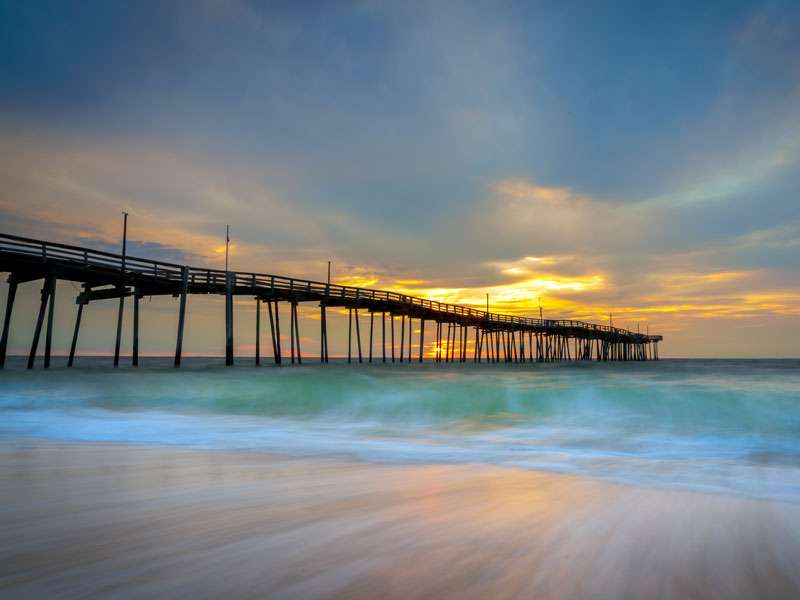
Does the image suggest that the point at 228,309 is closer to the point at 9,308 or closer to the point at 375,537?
the point at 9,308

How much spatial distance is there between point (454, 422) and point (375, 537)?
343 inches

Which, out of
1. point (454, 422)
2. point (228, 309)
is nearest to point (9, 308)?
point (228, 309)

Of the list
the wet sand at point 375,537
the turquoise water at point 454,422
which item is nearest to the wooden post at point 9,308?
the turquoise water at point 454,422

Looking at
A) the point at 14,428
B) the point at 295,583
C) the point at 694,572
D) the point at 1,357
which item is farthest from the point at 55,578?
the point at 1,357

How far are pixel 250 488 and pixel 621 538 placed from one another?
9.31 ft

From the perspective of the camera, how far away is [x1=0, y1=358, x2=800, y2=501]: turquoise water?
6.46 meters

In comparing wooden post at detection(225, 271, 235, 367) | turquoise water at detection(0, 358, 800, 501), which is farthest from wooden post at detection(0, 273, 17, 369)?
wooden post at detection(225, 271, 235, 367)

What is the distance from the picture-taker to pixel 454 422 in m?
11.5

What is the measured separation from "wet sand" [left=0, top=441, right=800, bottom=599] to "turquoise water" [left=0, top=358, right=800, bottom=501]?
149 cm

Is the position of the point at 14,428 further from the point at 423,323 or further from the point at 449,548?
the point at 423,323

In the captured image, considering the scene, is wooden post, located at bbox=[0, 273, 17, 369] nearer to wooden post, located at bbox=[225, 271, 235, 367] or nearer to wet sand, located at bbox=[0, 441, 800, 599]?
wooden post, located at bbox=[225, 271, 235, 367]

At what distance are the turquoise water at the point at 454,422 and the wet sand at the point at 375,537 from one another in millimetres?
1491

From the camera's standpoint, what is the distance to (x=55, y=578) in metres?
2.28

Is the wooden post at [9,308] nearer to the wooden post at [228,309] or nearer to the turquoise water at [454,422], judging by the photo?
the turquoise water at [454,422]
